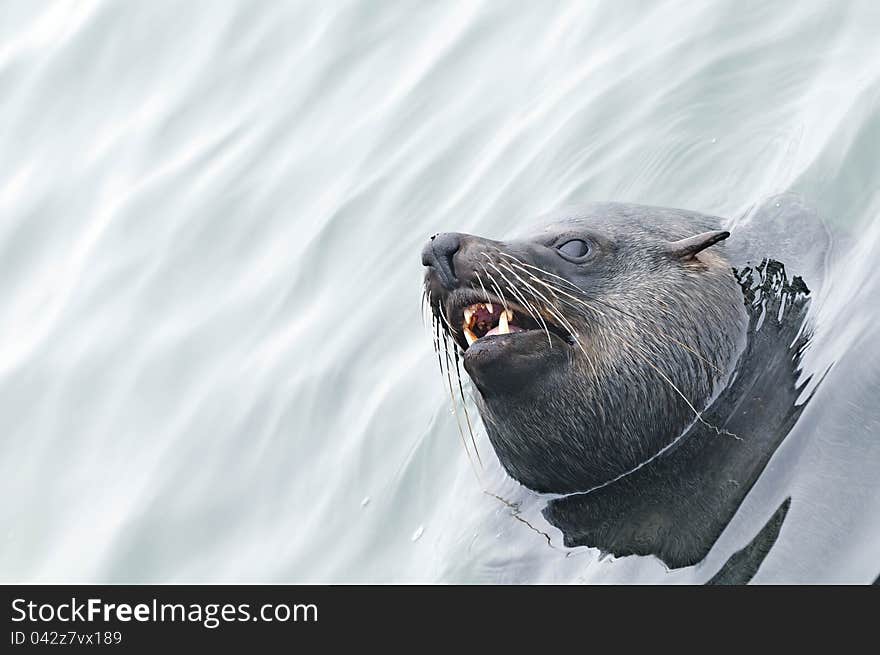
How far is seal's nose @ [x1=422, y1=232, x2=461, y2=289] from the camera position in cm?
531

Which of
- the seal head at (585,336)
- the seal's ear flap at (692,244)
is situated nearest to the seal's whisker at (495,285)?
the seal head at (585,336)

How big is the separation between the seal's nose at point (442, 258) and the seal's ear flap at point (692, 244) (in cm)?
113

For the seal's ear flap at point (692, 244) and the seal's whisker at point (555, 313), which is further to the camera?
the seal's ear flap at point (692, 244)

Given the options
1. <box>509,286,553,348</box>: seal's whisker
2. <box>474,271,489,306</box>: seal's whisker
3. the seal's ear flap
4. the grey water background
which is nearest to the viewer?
<box>474,271,489,306</box>: seal's whisker

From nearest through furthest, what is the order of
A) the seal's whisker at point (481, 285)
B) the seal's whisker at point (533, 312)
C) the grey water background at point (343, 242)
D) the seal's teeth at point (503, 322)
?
1. the seal's whisker at point (481, 285)
2. the seal's whisker at point (533, 312)
3. the seal's teeth at point (503, 322)
4. the grey water background at point (343, 242)

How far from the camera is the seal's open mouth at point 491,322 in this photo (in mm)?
5438

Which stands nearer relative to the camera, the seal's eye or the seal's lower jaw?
the seal's lower jaw

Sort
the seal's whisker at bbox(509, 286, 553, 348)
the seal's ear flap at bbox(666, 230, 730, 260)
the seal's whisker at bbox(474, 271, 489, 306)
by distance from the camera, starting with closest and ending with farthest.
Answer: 1. the seal's whisker at bbox(474, 271, 489, 306)
2. the seal's whisker at bbox(509, 286, 553, 348)
3. the seal's ear flap at bbox(666, 230, 730, 260)

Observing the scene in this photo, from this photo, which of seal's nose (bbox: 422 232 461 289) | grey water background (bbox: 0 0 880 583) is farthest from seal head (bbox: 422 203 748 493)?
grey water background (bbox: 0 0 880 583)

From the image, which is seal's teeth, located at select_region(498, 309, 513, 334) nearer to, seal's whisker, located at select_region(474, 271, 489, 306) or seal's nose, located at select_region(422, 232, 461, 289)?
seal's whisker, located at select_region(474, 271, 489, 306)

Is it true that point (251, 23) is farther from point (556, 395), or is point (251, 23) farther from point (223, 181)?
point (556, 395)

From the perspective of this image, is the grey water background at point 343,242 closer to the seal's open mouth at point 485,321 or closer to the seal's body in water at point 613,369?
the seal's body in water at point 613,369

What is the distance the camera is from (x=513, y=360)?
17.5 feet

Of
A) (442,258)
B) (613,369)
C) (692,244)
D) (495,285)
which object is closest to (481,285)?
(495,285)
